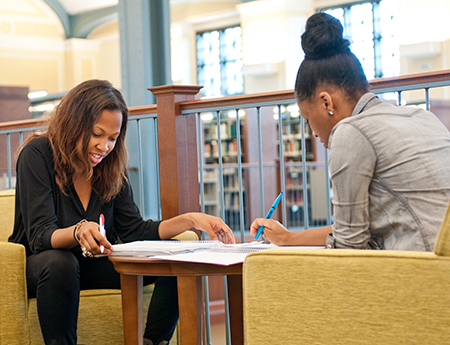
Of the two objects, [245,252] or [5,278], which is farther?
[5,278]

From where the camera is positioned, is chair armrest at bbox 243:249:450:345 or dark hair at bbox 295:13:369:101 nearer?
chair armrest at bbox 243:249:450:345

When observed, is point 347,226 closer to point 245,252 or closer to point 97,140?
point 245,252

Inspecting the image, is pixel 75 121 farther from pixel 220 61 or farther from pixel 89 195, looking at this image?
pixel 220 61

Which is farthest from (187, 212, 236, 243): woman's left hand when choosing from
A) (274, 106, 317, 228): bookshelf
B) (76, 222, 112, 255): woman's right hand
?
(274, 106, 317, 228): bookshelf

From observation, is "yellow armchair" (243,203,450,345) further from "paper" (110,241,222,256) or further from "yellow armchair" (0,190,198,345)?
"yellow armchair" (0,190,198,345)

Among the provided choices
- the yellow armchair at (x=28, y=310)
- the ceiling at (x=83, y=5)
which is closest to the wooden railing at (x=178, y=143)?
the yellow armchair at (x=28, y=310)

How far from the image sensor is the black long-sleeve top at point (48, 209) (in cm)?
183

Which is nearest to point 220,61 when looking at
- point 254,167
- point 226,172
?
point 226,172

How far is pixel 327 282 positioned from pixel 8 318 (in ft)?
3.58

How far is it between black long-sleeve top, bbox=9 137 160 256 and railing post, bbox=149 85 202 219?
16.4 inches

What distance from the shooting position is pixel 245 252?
1.57 metres

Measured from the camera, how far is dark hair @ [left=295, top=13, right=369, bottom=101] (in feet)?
4.51

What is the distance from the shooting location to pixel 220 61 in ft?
40.2

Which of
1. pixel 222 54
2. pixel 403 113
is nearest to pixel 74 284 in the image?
pixel 403 113
